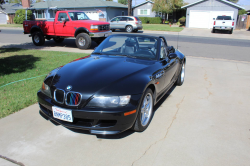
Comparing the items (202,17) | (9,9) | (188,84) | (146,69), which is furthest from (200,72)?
(9,9)

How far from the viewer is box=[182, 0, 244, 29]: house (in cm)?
3225

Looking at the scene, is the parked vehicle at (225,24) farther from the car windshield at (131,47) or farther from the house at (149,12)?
the car windshield at (131,47)

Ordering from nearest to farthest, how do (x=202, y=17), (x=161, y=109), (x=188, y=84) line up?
(x=161, y=109) < (x=188, y=84) < (x=202, y=17)

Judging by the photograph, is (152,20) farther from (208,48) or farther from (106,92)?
(106,92)

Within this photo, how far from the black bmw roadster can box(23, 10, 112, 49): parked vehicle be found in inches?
313

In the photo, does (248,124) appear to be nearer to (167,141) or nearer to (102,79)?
(167,141)

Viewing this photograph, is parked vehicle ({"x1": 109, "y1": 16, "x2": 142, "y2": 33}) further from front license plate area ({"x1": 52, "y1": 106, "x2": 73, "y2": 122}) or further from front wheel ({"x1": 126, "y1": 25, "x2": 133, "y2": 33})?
front license plate area ({"x1": 52, "y1": 106, "x2": 73, "y2": 122})

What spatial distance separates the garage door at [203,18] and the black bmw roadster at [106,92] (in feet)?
106

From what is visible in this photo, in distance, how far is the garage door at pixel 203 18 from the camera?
107ft

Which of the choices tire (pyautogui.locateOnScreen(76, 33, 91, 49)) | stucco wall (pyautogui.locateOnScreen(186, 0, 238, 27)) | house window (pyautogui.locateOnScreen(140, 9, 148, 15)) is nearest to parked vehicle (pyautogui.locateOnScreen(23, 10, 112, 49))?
tire (pyautogui.locateOnScreen(76, 33, 91, 49))

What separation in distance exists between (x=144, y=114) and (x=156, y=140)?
0.48m

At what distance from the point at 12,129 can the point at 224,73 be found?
21.9 ft

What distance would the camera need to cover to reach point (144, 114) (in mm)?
3604

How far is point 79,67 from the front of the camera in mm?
3768
